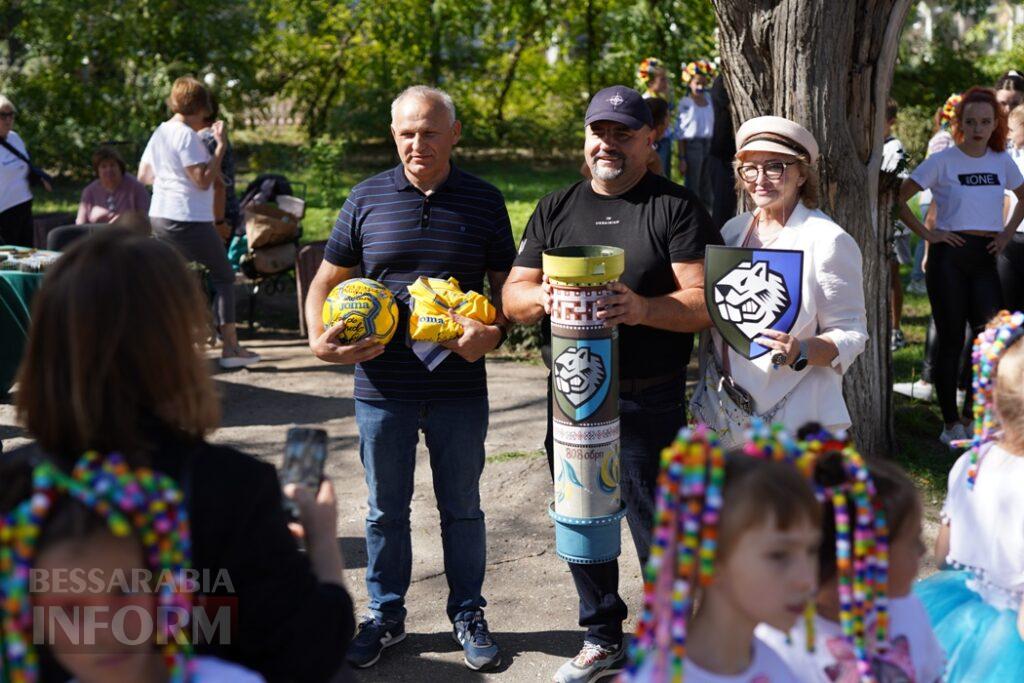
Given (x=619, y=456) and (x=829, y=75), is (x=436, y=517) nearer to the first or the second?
(x=619, y=456)

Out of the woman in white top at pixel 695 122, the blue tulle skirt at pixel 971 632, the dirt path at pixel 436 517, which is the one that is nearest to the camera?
the blue tulle skirt at pixel 971 632

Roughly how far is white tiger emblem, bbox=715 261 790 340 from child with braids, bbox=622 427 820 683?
62.3 inches

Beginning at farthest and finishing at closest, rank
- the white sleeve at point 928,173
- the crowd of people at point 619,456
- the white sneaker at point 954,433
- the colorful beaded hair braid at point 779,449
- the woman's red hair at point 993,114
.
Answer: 1. the white sleeve at point 928,173
2. the woman's red hair at point 993,114
3. the white sneaker at point 954,433
4. the colorful beaded hair braid at point 779,449
5. the crowd of people at point 619,456

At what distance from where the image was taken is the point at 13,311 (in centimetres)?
720

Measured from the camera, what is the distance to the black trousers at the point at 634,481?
13.1 ft

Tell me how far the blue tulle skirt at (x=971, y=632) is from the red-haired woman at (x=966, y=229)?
11.5 feet

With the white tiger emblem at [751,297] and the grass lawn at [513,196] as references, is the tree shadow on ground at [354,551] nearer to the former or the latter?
the white tiger emblem at [751,297]

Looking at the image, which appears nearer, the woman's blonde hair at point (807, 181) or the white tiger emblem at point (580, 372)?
the white tiger emblem at point (580, 372)

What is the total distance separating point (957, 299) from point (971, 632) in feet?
12.8

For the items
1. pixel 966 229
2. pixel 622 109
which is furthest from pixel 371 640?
pixel 966 229

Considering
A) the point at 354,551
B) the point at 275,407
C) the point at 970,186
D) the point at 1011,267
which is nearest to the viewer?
the point at 354,551

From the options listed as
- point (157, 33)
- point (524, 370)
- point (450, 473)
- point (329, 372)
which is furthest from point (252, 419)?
point (157, 33)

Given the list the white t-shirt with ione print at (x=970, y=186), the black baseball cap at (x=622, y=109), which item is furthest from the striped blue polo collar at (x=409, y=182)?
the white t-shirt with ione print at (x=970, y=186)

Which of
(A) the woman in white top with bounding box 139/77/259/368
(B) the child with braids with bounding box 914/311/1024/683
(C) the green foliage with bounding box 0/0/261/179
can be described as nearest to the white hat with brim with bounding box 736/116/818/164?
(B) the child with braids with bounding box 914/311/1024/683
